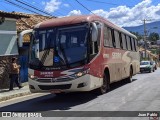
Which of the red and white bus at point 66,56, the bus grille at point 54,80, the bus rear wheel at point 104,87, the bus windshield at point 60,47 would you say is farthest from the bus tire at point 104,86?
the bus grille at point 54,80

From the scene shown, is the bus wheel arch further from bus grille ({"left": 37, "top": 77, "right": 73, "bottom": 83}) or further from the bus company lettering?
bus grille ({"left": 37, "top": 77, "right": 73, "bottom": 83})

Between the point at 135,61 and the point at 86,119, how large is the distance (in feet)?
51.9

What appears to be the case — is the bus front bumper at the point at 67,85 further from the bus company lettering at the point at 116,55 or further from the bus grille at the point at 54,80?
the bus company lettering at the point at 116,55

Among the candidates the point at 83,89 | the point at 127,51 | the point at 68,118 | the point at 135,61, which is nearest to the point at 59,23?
the point at 83,89

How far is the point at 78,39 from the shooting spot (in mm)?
13398

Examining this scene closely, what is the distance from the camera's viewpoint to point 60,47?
1328 cm

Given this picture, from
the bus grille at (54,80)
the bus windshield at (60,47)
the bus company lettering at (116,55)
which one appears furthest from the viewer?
the bus company lettering at (116,55)

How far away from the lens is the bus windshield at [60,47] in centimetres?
1311

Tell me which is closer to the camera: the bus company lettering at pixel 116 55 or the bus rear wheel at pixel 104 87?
the bus rear wheel at pixel 104 87

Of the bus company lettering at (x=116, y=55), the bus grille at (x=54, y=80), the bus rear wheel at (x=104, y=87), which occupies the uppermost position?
the bus company lettering at (x=116, y=55)

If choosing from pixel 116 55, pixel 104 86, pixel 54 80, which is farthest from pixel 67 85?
pixel 116 55

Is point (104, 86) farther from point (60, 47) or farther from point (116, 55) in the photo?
point (60, 47)

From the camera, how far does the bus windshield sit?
43.0 ft

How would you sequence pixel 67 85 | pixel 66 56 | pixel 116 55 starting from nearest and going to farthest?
pixel 67 85, pixel 66 56, pixel 116 55
